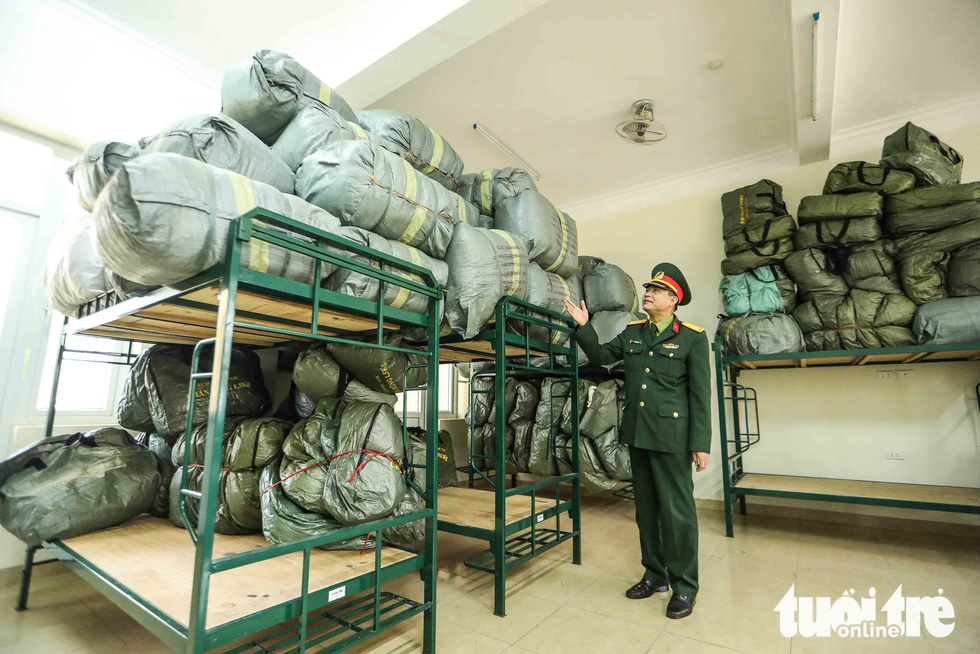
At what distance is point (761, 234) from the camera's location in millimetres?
4066

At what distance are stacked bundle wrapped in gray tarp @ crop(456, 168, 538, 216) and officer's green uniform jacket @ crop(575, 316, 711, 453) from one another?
3.98 ft

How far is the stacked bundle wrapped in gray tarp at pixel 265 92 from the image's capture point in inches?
85.1

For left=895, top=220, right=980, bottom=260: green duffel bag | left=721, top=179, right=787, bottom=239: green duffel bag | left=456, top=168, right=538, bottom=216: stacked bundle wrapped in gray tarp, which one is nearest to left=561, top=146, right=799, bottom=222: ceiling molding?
left=721, top=179, right=787, bottom=239: green duffel bag

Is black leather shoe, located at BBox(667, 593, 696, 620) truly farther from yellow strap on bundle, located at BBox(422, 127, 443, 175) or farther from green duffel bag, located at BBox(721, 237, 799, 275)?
green duffel bag, located at BBox(721, 237, 799, 275)

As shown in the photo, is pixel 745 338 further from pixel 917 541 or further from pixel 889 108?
pixel 889 108

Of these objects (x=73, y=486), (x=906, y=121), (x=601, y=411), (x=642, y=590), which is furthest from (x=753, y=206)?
(x=73, y=486)

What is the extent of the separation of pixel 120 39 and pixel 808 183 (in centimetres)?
573

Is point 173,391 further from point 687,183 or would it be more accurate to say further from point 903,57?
point 903,57

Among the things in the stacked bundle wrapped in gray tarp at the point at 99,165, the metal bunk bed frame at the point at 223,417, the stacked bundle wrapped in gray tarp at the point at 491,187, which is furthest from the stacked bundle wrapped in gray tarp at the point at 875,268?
the stacked bundle wrapped in gray tarp at the point at 99,165

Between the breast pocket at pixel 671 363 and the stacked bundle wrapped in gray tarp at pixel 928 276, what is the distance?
224 cm

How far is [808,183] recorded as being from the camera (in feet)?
14.7

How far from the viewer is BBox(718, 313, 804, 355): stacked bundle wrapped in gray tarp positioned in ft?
12.1

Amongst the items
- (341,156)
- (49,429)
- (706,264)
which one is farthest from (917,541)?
(49,429)

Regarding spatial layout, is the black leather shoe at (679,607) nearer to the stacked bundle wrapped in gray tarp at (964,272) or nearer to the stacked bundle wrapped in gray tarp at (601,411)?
the stacked bundle wrapped in gray tarp at (601,411)
